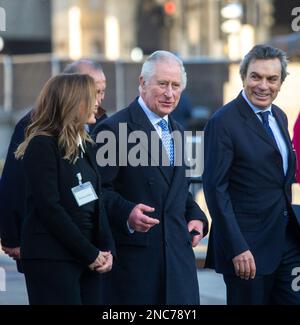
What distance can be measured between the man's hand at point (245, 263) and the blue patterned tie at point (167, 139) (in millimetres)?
646

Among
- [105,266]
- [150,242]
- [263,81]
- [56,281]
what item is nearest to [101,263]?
[105,266]

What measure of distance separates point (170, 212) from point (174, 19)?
97.3 ft

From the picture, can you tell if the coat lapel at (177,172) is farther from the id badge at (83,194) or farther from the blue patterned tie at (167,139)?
the id badge at (83,194)

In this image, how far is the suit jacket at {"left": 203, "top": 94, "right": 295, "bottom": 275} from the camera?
5.16 metres

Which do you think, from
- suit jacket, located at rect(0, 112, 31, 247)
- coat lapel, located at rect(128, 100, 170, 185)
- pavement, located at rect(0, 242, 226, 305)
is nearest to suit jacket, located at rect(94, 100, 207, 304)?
coat lapel, located at rect(128, 100, 170, 185)

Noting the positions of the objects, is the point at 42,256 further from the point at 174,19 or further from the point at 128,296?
the point at 174,19

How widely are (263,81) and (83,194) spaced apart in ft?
4.43

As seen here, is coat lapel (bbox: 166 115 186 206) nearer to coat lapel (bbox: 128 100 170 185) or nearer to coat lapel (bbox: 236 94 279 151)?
coat lapel (bbox: 128 100 170 185)

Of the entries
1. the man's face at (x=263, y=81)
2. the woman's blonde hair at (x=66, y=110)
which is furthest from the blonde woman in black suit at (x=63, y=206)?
the man's face at (x=263, y=81)

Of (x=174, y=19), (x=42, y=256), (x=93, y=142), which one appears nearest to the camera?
(x=42, y=256)

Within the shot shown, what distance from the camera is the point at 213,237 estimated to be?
212 inches

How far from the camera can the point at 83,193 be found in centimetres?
460

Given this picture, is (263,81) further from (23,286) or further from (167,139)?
(23,286)
